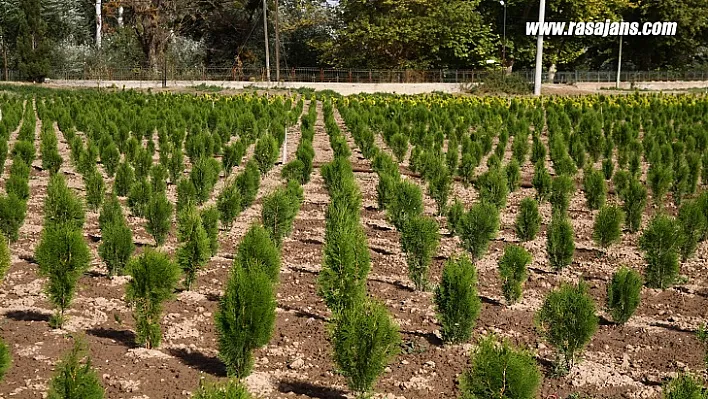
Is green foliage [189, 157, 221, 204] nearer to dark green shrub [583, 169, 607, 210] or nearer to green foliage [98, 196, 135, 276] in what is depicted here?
green foliage [98, 196, 135, 276]

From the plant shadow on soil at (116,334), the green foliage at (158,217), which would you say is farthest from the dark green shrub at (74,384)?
the green foliage at (158,217)

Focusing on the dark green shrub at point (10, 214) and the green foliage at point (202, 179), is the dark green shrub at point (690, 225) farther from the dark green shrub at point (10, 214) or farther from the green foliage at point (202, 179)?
the dark green shrub at point (10, 214)

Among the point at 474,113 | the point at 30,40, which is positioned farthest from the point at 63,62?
the point at 474,113

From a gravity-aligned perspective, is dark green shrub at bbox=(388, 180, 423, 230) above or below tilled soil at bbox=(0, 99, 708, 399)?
above

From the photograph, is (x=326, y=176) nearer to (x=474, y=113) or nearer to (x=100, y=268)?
(x=100, y=268)

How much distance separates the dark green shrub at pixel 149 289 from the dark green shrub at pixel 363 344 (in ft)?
4.27

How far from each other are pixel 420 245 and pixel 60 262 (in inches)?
104

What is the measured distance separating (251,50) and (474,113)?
3378 centimetres

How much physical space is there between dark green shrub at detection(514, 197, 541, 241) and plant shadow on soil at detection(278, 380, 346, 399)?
383 centimetres

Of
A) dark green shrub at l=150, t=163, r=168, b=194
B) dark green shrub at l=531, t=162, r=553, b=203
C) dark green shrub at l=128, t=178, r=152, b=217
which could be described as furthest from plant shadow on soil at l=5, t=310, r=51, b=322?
dark green shrub at l=531, t=162, r=553, b=203

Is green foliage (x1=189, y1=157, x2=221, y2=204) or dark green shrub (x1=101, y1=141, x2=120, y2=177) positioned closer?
green foliage (x1=189, y1=157, x2=221, y2=204)

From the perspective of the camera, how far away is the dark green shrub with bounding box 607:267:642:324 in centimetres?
586

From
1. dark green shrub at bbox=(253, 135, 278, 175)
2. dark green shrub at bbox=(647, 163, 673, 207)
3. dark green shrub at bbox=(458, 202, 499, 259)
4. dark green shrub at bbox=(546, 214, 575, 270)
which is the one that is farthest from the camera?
dark green shrub at bbox=(253, 135, 278, 175)

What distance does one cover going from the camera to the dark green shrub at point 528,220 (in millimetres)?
8219
